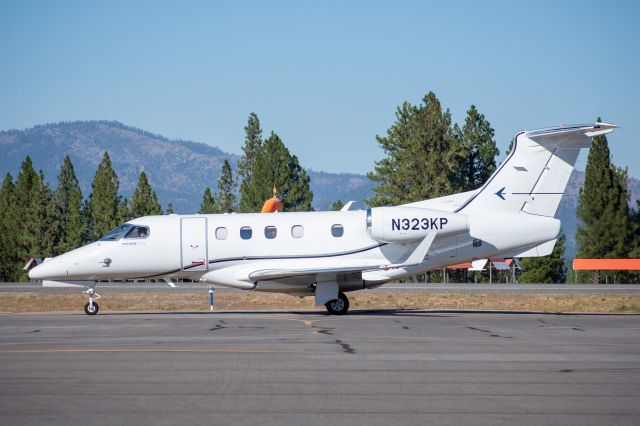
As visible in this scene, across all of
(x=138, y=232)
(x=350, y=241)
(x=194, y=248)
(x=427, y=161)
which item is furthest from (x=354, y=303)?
(x=427, y=161)

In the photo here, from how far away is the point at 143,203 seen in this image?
89875 millimetres

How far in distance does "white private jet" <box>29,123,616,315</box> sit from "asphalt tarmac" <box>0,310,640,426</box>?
4.11 m

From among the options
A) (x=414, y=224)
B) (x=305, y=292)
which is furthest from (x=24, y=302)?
(x=414, y=224)

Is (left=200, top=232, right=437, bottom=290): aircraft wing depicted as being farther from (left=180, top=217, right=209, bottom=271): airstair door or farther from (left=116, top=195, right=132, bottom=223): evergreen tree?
(left=116, top=195, right=132, bottom=223): evergreen tree

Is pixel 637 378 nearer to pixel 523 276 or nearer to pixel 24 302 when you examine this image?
pixel 24 302

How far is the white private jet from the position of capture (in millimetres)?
27906

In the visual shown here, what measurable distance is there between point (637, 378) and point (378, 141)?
7743 centimetres

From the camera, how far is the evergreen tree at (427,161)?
78.9 m

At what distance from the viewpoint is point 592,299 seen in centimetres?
3875

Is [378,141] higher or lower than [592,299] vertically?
higher

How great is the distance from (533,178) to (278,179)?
56.4 metres

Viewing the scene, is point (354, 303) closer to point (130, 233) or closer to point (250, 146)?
point (130, 233)

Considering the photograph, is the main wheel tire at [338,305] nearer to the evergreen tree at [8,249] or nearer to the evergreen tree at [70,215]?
the evergreen tree at [70,215]

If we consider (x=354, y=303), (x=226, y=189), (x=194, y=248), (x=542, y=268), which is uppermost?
(x=226, y=189)
